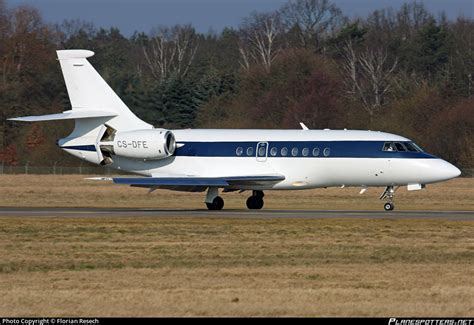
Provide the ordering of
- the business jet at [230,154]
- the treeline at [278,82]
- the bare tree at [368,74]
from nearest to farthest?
the business jet at [230,154] < the treeline at [278,82] < the bare tree at [368,74]

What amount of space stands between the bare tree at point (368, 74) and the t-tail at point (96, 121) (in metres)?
47.6

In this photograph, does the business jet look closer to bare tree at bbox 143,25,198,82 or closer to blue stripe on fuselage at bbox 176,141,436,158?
blue stripe on fuselage at bbox 176,141,436,158

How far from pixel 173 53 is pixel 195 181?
75585 mm

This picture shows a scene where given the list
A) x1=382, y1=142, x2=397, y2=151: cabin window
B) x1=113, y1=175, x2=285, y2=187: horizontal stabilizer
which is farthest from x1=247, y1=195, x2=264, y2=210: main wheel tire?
x1=382, y1=142, x2=397, y2=151: cabin window

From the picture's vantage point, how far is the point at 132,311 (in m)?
15.4

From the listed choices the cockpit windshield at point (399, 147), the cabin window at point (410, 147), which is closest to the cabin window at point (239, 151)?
the cockpit windshield at point (399, 147)

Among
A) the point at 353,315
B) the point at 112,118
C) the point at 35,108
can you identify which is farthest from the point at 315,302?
the point at 35,108

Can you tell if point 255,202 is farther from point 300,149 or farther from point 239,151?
point 300,149

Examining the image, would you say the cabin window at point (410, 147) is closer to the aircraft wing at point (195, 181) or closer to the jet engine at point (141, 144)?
the aircraft wing at point (195, 181)

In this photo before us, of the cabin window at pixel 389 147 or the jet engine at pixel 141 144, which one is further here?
the jet engine at pixel 141 144

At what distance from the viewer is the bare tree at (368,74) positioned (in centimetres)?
9212

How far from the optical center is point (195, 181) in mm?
36344

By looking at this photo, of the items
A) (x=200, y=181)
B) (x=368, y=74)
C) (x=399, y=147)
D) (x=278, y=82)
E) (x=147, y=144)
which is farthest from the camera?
(x=368, y=74)

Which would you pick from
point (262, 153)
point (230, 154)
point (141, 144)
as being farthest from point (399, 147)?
point (141, 144)
